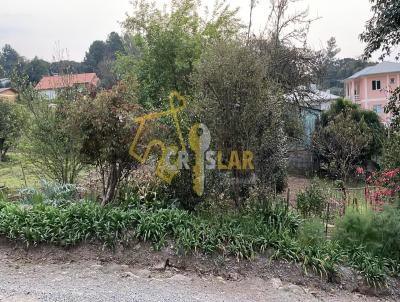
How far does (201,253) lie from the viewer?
15.8ft

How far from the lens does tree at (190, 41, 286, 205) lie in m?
5.56

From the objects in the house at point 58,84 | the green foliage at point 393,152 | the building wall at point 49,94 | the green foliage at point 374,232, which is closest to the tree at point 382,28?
the green foliage at point 393,152

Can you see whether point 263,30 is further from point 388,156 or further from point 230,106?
point 230,106

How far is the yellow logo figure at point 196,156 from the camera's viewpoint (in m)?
5.89

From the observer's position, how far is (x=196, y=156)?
19.6 feet

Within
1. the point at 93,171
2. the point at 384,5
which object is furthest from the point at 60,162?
the point at 384,5

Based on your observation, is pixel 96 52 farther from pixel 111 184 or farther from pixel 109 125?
pixel 109 125

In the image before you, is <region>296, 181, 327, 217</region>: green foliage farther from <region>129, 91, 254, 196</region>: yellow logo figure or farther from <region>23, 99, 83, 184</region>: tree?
<region>23, 99, 83, 184</region>: tree

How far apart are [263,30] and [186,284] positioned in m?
11.0

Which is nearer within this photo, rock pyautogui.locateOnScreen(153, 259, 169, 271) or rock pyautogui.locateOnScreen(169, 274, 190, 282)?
rock pyautogui.locateOnScreen(169, 274, 190, 282)

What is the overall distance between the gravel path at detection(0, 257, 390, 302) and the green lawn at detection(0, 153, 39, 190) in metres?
3.66

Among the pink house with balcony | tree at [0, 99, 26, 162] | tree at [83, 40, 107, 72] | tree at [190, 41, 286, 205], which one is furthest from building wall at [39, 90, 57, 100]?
tree at [83, 40, 107, 72]

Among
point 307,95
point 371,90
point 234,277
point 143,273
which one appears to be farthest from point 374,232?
point 371,90

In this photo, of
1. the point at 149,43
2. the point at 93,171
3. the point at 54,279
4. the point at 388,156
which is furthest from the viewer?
the point at 149,43
